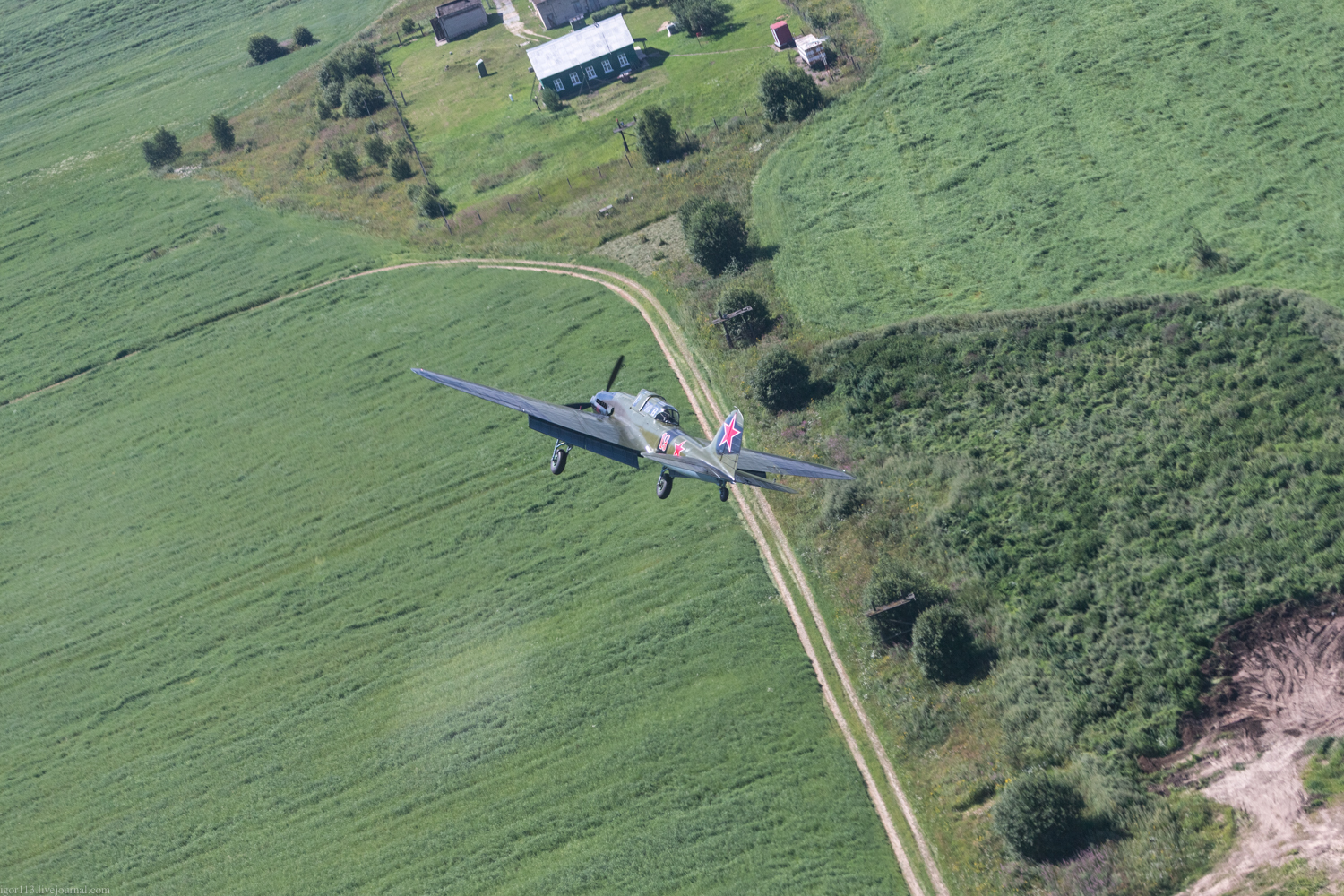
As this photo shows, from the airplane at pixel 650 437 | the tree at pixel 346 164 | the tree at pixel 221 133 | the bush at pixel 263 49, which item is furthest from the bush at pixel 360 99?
the airplane at pixel 650 437

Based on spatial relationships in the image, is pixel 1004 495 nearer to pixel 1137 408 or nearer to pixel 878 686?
pixel 1137 408

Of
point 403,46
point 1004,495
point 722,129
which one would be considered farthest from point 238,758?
point 403,46

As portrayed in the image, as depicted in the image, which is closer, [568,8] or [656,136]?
[656,136]

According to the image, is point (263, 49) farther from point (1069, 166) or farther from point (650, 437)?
point (650, 437)

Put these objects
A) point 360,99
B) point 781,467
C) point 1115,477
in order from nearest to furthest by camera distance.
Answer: point 781,467
point 1115,477
point 360,99

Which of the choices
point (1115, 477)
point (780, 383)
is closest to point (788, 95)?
point (780, 383)

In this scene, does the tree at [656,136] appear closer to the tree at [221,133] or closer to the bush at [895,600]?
the bush at [895,600]
